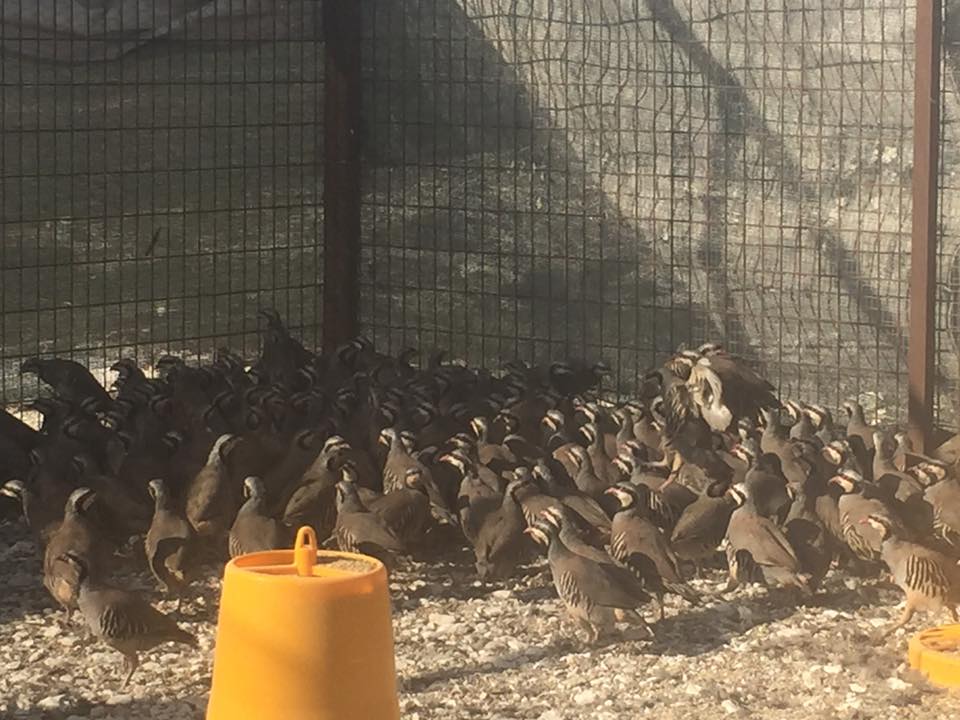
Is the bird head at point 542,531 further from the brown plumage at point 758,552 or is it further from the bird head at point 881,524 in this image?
the bird head at point 881,524

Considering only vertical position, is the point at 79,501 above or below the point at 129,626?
above

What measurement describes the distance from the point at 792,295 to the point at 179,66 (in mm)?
4519

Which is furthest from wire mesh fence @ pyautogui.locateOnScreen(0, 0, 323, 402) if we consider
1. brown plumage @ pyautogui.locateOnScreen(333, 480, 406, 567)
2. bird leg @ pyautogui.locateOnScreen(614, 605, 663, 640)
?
bird leg @ pyautogui.locateOnScreen(614, 605, 663, 640)

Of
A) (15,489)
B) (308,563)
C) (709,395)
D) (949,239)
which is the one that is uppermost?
(949,239)

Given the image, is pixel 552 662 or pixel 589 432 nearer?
pixel 552 662

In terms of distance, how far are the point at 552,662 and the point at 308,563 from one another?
2.23 metres

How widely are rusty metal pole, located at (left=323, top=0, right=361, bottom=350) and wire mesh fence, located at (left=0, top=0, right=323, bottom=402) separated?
0.13m

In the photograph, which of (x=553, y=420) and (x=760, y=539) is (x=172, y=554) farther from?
(x=553, y=420)

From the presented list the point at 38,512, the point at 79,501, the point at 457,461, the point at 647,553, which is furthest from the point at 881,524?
the point at 38,512

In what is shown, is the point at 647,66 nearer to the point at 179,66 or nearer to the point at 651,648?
the point at 179,66

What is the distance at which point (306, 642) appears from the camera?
6258 mm

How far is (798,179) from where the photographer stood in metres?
12.5

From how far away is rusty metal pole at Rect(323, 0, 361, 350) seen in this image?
13.9m

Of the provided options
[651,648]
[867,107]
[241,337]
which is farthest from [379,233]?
[651,648]
